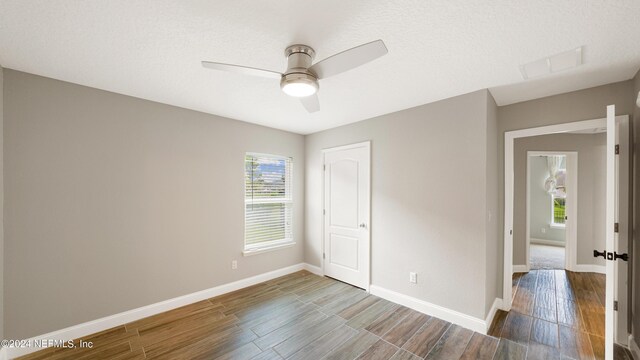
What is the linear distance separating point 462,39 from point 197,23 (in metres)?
1.71

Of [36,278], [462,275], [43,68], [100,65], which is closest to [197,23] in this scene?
[100,65]

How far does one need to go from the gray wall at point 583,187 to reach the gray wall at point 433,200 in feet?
7.67

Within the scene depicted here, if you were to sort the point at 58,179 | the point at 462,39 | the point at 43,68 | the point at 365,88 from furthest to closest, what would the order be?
the point at 365,88 < the point at 58,179 < the point at 43,68 < the point at 462,39

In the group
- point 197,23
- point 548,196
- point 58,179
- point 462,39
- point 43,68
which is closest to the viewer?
point 197,23

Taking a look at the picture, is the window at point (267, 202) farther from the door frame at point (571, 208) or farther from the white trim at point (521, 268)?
the door frame at point (571, 208)

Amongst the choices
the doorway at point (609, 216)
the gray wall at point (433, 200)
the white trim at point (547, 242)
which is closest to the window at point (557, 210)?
the white trim at point (547, 242)

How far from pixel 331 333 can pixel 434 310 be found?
1206mm

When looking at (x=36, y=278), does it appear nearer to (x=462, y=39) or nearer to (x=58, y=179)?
(x=58, y=179)

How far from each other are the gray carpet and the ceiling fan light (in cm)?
511

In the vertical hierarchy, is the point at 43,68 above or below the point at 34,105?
above

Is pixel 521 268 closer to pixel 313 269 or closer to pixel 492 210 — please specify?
pixel 492 210

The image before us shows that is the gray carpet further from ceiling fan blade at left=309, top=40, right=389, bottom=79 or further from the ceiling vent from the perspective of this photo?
ceiling fan blade at left=309, top=40, right=389, bottom=79

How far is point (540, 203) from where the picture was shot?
6027 millimetres

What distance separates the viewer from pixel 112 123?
8.21 feet
